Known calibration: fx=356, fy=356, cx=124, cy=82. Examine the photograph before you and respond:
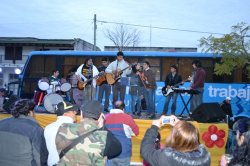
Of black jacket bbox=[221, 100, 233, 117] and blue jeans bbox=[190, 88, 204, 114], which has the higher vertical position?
blue jeans bbox=[190, 88, 204, 114]

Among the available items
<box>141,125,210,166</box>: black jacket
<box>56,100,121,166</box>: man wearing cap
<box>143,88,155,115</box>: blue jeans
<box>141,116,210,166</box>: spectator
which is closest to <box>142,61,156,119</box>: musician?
<box>143,88,155,115</box>: blue jeans

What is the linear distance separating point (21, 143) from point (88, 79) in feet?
25.4

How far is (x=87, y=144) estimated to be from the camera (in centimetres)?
371

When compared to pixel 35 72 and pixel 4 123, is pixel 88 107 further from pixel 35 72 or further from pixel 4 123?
pixel 35 72

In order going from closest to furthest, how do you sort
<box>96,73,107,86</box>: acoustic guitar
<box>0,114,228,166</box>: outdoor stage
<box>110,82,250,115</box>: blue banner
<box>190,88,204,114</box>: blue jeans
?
<box>0,114,228,166</box>: outdoor stage < <box>190,88,204,114</box>: blue jeans < <box>96,73,107,86</box>: acoustic guitar < <box>110,82,250,115</box>: blue banner

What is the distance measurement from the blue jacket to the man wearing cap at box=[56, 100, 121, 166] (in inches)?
33.6

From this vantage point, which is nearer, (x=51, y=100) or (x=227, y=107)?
(x=51, y=100)

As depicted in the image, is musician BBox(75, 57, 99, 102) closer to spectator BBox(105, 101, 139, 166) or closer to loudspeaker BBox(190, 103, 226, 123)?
loudspeaker BBox(190, 103, 226, 123)

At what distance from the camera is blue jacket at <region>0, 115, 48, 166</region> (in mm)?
4543

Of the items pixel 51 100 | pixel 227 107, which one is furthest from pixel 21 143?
pixel 227 107

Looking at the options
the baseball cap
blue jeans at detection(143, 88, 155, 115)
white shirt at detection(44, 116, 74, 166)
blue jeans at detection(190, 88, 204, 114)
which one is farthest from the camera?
blue jeans at detection(190, 88, 204, 114)

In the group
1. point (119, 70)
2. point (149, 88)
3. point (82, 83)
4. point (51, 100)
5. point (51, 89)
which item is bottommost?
point (51, 100)

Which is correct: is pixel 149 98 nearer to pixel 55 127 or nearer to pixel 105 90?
pixel 105 90

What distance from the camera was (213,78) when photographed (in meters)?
15.3
